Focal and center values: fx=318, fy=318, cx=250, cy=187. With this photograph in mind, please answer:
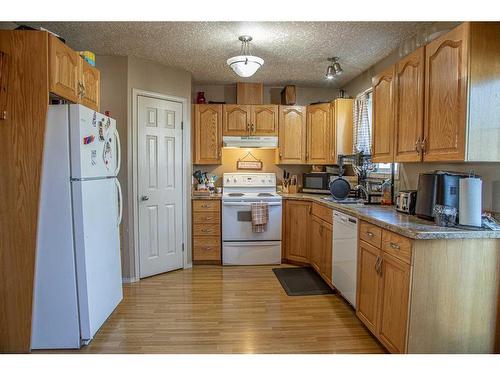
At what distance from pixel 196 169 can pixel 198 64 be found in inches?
59.2

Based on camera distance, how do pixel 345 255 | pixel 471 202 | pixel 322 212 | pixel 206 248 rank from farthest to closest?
pixel 206 248
pixel 322 212
pixel 345 255
pixel 471 202

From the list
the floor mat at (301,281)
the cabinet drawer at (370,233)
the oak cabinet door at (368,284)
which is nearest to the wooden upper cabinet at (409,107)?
the cabinet drawer at (370,233)

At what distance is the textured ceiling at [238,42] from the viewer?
2627mm

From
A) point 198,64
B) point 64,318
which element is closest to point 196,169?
point 198,64

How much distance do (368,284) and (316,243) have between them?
1.28 meters

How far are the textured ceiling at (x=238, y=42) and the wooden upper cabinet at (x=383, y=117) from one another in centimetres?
40

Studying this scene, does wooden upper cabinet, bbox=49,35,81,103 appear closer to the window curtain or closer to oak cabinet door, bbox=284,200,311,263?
oak cabinet door, bbox=284,200,311,263

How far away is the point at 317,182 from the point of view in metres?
4.25

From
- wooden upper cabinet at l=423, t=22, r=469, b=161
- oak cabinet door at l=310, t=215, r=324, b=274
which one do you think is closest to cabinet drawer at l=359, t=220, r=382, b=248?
wooden upper cabinet at l=423, t=22, r=469, b=161

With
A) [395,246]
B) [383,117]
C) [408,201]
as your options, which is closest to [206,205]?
[383,117]

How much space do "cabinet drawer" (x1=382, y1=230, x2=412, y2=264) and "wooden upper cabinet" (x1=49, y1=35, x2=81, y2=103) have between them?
2348 mm

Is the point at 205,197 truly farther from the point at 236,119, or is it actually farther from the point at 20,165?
the point at 20,165

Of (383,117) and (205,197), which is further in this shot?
(205,197)

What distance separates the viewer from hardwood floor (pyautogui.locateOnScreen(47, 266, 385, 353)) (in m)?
2.21
